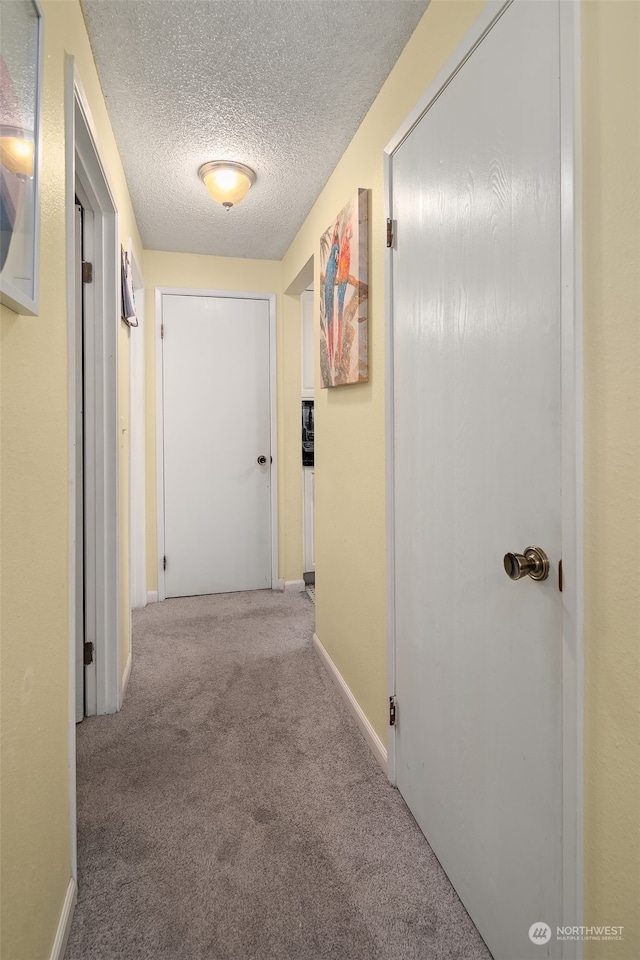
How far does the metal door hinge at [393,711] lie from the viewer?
1.72 meters

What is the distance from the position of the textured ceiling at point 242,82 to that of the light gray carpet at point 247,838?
2409mm

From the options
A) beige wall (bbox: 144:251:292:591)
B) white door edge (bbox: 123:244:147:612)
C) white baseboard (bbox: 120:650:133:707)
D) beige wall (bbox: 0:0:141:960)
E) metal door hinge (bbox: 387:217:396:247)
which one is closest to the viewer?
beige wall (bbox: 0:0:141:960)

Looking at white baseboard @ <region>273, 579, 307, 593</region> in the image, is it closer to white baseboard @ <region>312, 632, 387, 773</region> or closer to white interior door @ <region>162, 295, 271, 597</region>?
white interior door @ <region>162, 295, 271, 597</region>

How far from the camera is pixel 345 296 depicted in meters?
2.09

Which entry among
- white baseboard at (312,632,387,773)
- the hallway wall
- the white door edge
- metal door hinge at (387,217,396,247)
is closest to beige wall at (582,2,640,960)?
the hallway wall

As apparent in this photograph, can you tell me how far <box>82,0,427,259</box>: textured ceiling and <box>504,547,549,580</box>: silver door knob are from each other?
1570 mm

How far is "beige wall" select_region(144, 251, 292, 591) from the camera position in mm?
3555

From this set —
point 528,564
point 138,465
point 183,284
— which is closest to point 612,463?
point 528,564

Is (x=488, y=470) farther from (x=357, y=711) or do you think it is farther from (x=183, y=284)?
(x=183, y=284)

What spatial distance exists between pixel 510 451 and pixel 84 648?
192cm

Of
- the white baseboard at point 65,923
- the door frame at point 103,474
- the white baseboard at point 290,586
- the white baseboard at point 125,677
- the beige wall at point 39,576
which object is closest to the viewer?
the beige wall at point 39,576

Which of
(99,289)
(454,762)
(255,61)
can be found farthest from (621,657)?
(99,289)

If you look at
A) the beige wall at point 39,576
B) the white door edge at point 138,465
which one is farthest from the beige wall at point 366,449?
the white door edge at point 138,465

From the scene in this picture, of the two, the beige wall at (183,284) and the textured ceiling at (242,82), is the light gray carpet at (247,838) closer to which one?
the beige wall at (183,284)
